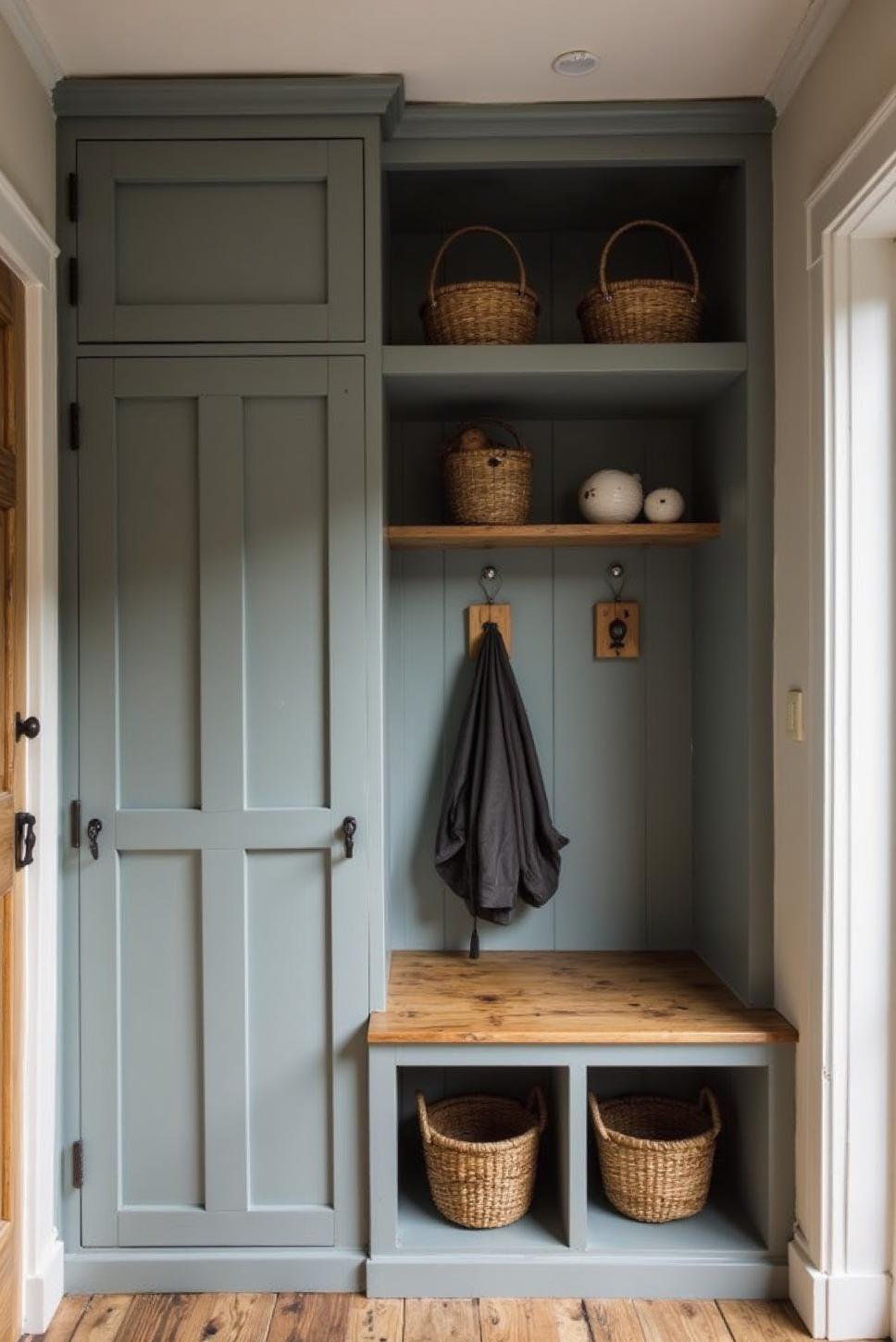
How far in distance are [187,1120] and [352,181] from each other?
201 cm

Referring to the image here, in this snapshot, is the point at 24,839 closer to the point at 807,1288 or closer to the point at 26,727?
the point at 26,727

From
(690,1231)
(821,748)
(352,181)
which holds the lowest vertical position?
(690,1231)

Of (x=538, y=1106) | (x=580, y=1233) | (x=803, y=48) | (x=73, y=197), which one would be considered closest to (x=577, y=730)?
(x=538, y=1106)

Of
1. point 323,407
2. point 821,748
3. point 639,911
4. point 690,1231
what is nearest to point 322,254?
point 323,407

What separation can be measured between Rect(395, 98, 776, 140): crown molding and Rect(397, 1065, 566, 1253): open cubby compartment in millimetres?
2081

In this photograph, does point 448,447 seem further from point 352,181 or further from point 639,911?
point 639,911

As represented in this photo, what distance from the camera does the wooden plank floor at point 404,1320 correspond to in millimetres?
2002

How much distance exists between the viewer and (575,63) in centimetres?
205

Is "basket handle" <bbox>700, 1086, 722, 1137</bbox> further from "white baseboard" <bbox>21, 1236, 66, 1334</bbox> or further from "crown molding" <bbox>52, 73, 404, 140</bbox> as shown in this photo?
"crown molding" <bbox>52, 73, 404, 140</bbox>

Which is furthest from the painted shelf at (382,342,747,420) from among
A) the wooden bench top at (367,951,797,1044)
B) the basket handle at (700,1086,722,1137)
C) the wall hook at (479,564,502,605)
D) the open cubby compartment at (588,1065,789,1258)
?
the basket handle at (700,1086,722,1137)

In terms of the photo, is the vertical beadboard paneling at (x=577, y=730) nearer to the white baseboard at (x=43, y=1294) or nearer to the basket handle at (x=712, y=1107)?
the basket handle at (x=712, y=1107)

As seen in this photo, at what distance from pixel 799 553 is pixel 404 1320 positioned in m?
1.73

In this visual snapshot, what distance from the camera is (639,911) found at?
2.63 m

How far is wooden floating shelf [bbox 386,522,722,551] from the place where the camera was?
2338mm
